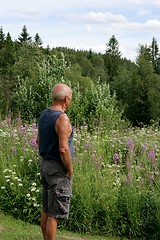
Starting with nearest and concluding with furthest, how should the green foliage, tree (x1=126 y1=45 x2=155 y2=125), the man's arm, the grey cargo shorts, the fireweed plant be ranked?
the man's arm → the grey cargo shorts → the fireweed plant → the green foliage → tree (x1=126 y1=45 x2=155 y2=125)

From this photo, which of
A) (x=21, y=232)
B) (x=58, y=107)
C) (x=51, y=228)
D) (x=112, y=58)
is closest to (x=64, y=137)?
(x=58, y=107)

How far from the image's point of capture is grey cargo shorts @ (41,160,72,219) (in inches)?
176

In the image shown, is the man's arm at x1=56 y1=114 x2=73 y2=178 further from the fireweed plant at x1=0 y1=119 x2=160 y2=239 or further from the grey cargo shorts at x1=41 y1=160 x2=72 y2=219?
the fireweed plant at x1=0 y1=119 x2=160 y2=239

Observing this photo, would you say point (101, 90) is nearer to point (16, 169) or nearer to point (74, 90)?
point (74, 90)

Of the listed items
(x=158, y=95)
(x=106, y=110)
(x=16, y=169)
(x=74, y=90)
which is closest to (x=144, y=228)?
(x=16, y=169)

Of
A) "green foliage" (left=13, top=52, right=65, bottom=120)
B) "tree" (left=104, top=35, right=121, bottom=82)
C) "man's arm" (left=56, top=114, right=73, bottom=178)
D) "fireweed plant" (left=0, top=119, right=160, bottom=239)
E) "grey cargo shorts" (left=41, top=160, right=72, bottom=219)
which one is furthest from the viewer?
"tree" (left=104, top=35, right=121, bottom=82)

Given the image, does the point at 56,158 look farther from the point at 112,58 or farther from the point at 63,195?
the point at 112,58

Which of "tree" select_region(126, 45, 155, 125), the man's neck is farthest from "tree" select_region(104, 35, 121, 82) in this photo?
the man's neck

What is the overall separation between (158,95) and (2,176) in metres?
42.2

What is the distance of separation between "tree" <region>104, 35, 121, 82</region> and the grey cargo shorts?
65.8 m

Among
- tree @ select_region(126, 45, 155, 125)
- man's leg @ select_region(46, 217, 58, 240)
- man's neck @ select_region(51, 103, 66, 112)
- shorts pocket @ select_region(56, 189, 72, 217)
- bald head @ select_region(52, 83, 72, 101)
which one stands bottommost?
tree @ select_region(126, 45, 155, 125)

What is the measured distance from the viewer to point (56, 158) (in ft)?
14.6

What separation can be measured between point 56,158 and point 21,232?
1.95 meters

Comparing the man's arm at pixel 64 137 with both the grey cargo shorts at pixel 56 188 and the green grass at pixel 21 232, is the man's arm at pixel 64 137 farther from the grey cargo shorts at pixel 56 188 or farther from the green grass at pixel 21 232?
the green grass at pixel 21 232
